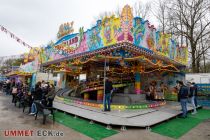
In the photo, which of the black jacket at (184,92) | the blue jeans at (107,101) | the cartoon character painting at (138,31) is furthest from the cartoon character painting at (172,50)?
the blue jeans at (107,101)

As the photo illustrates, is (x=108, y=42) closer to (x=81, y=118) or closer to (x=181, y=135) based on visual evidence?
(x=81, y=118)

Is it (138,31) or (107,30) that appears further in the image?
(107,30)

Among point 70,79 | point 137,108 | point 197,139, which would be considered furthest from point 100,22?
point 70,79

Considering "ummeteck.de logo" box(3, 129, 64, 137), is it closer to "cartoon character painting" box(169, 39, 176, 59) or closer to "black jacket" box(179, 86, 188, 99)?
"black jacket" box(179, 86, 188, 99)

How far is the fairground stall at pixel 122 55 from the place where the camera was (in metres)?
8.10

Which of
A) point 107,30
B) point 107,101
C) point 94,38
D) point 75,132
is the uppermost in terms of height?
point 107,30

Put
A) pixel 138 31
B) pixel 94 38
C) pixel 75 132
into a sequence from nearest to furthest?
pixel 75 132 → pixel 138 31 → pixel 94 38

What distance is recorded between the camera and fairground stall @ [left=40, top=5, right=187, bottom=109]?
8102 millimetres

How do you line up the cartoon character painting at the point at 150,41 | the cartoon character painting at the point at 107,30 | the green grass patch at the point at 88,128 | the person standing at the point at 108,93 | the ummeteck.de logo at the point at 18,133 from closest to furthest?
1. the ummeteck.de logo at the point at 18,133
2. the green grass patch at the point at 88,128
3. the person standing at the point at 108,93
4. the cartoon character painting at the point at 107,30
5. the cartoon character painting at the point at 150,41

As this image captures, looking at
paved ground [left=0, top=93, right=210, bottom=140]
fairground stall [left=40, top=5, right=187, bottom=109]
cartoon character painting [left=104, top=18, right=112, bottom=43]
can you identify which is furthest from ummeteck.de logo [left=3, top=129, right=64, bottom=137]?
cartoon character painting [left=104, top=18, right=112, bottom=43]

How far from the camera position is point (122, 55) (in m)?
8.40

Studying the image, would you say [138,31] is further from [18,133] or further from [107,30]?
[18,133]

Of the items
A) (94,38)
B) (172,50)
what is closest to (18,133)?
(94,38)

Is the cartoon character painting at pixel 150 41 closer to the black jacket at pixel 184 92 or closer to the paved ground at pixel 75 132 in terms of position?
the black jacket at pixel 184 92
